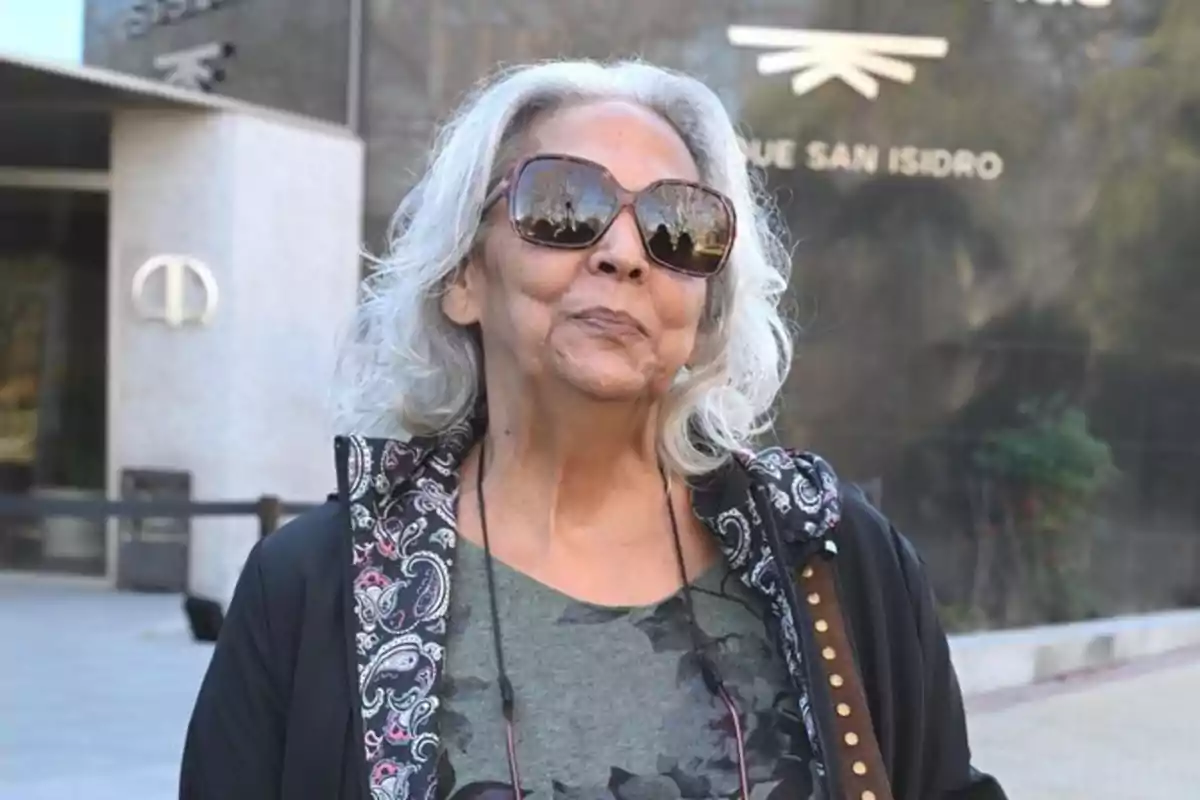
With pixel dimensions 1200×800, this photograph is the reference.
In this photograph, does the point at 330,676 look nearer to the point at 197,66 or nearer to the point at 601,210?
the point at 601,210

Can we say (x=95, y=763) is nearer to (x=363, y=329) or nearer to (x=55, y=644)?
(x=55, y=644)

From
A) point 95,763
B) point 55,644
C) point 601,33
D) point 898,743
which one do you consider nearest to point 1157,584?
point 601,33

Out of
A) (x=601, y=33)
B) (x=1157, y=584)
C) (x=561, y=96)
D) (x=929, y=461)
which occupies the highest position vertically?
(x=601, y=33)

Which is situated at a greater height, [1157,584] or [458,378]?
[458,378]

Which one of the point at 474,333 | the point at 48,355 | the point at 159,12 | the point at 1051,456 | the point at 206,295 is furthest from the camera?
the point at 159,12

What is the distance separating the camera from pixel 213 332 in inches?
444

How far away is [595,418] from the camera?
5.68ft

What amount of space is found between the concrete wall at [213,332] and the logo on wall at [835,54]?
4.73m

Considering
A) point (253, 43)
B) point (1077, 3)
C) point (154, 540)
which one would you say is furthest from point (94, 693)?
point (1077, 3)

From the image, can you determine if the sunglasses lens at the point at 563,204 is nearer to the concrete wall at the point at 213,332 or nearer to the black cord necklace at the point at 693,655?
the black cord necklace at the point at 693,655

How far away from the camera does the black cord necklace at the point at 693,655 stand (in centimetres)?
161

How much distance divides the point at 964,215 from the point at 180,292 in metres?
7.26

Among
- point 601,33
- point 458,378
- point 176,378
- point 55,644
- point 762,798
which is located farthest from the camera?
point 601,33

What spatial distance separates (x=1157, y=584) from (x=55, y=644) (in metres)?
10.4
